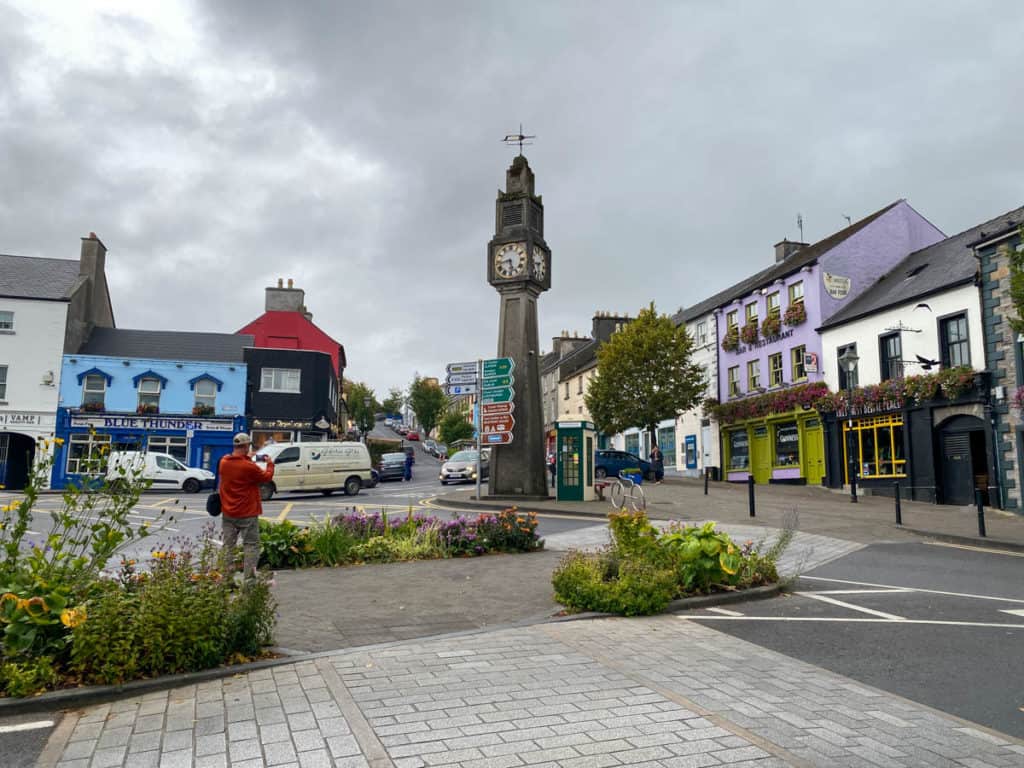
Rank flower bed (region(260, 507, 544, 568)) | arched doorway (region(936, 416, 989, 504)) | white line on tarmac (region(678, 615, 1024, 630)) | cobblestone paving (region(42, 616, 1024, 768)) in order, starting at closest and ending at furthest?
cobblestone paving (region(42, 616, 1024, 768)), white line on tarmac (region(678, 615, 1024, 630)), flower bed (region(260, 507, 544, 568)), arched doorway (region(936, 416, 989, 504))

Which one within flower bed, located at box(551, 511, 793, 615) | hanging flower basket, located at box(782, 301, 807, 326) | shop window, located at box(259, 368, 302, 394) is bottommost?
flower bed, located at box(551, 511, 793, 615)

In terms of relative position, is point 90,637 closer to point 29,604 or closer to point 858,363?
point 29,604

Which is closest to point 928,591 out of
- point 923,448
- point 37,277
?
Answer: point 923,448

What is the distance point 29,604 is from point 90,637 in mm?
542

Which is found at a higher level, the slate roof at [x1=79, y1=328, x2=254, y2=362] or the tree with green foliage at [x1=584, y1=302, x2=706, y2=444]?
the slate roof at [x1=79, y1=328, x2=254, y2=362]

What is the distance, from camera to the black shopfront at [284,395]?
128ft

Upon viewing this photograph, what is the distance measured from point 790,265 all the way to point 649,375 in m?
8.58

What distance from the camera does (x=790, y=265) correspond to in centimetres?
3541

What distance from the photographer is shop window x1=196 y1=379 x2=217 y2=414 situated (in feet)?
123

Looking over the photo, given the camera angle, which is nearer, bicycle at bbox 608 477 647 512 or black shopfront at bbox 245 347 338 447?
bicycle at bbox 608 477 647 512

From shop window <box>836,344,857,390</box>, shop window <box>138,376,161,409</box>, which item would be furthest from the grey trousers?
shop window <box>138,376,161,409</box>

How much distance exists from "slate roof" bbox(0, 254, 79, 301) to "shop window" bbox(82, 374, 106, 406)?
Result: 4.03 metres

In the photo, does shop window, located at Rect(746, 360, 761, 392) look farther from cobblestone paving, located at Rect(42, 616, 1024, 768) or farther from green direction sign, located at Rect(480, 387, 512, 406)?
cobblestone paving, located at Rect(42, 616, 1024, 768)

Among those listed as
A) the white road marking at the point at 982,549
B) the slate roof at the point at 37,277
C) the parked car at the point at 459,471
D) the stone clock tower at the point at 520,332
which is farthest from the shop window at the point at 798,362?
the slate roof at the point at 37,277
